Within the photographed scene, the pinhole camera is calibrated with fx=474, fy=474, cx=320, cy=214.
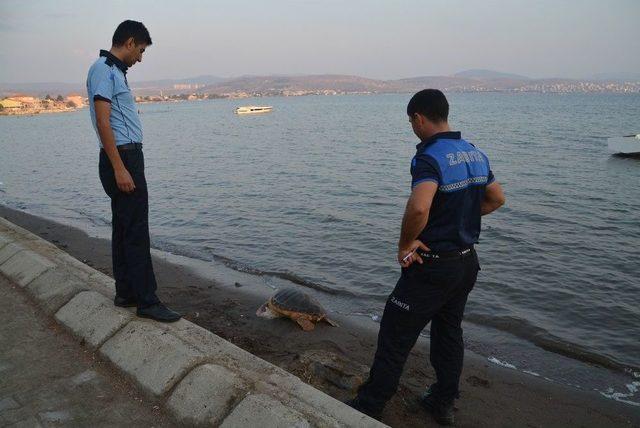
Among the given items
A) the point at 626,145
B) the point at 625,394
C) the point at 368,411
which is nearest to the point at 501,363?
the point at 625,394

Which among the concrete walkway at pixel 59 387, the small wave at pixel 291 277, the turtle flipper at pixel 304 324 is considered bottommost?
the small wave at pixel 291 277

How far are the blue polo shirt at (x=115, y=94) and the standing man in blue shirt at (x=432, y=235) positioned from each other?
2427 millimetres

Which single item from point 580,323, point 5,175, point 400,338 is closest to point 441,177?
point 400,338

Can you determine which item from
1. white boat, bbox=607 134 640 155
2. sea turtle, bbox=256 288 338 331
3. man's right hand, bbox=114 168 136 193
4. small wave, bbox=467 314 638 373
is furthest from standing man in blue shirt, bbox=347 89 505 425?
white boat, bbox=607 134 640 155

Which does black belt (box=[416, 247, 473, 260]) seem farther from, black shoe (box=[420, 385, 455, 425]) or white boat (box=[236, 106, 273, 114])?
white boat (box=[236, 106, 273, 114])

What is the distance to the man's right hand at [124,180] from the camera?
3988 millimetres

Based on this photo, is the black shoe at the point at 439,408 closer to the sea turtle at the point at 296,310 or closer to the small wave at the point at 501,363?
the small wave at the point at 501,363

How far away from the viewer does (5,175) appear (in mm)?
25172

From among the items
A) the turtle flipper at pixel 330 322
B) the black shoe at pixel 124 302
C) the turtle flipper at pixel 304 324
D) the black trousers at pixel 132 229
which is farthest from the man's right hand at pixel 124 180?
the turtle flipper at pixel 330 322

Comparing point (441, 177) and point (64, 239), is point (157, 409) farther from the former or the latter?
point (64, 239)

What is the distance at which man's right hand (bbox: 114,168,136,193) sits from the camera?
399cm

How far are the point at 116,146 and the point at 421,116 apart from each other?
2559mm

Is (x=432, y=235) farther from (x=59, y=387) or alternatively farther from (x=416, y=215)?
(x=59, y=387)

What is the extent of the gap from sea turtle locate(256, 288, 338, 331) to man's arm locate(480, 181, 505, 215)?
3509 millimetres
